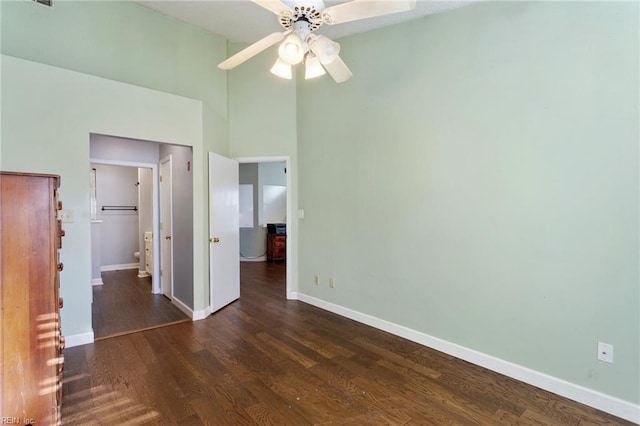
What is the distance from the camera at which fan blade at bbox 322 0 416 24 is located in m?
1.63

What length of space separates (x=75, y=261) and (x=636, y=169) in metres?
4.51

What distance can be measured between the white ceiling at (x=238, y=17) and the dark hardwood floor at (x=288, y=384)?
3244 mm

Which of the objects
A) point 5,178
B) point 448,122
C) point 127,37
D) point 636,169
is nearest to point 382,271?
point 448,122

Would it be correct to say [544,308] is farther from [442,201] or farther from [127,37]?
[127,37]

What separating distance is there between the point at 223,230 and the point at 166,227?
1.14 m

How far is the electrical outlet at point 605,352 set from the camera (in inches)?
78.0

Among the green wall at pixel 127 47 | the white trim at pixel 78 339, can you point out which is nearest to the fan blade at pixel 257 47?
the green wall at pixel 127 47

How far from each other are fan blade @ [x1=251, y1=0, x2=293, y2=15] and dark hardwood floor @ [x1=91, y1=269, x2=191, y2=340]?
130 inches

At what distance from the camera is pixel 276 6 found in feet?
5.65

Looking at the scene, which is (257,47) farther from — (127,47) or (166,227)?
(166,227)

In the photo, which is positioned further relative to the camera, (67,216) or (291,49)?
(67,216)

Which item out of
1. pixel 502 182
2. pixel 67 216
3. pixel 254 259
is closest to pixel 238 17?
pixel 67 216

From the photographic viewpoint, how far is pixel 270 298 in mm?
4312

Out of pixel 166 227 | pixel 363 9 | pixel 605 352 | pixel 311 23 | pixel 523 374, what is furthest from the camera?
pixel 166 227
